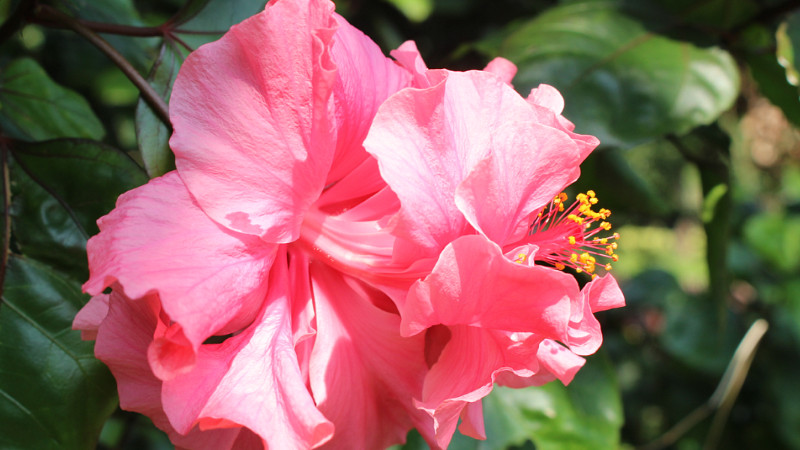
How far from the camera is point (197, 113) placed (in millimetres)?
571

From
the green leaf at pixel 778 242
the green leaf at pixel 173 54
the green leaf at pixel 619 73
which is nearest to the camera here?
the green leaf at pixel 173 54

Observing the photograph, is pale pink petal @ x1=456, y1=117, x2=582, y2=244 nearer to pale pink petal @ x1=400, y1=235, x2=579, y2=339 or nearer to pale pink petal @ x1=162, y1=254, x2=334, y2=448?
pale pink petal @ x1=400, y1=235, x2=579, y2=339

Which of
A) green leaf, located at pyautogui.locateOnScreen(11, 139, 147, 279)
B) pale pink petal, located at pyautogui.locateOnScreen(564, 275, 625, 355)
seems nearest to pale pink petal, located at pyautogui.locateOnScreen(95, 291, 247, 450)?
green leaf, located at pyautogui.locateOnScreen(11, 139, 147, 279)

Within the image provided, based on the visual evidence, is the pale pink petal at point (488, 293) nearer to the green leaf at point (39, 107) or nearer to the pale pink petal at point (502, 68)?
the pale pink petal at point (502, 68)

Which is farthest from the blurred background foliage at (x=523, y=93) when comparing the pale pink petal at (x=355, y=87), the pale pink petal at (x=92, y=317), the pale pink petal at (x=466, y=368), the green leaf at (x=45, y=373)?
the pale pink petal at (x=466, y=368)

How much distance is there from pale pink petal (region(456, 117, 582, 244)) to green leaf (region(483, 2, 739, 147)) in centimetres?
52

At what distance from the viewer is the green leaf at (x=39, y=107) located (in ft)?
3.30

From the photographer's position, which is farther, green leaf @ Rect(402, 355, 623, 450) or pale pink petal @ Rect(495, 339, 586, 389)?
green leaf @ Rect(402, 355, 623, 450)

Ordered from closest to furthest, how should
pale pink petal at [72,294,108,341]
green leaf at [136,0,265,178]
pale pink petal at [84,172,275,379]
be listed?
pale pink petal at [84,172,275,379]
pale pink petal at [72,294,108,341]
green leaf at [136,0,265,178]

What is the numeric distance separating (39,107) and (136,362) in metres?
0.63

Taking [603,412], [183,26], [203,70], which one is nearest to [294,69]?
[203,70]

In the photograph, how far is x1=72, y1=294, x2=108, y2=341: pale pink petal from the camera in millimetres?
607

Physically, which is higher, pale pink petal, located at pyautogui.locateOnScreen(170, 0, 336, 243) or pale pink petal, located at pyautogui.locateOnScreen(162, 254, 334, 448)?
pale pink petal, located at pyautogui.locateOnScreen(170, 0, 336, 243)

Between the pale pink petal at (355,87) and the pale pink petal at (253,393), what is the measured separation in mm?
181
